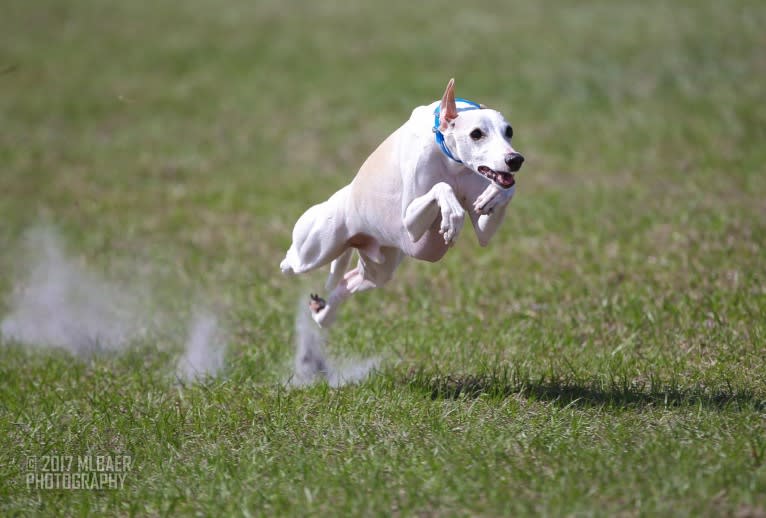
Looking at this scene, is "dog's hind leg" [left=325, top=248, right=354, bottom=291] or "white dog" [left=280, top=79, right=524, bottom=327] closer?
"white dog" [left=280, top=79, right=524, bottom=327]

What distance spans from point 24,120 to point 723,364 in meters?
11.0

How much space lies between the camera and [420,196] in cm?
491

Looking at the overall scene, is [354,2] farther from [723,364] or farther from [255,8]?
[723,364]

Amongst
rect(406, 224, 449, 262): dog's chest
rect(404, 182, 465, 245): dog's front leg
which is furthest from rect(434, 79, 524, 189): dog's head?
rect(406, 224, 449, 262): dog's chest

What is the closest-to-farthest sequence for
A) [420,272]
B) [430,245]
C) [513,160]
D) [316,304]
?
1. [513,160]
2. [430,245]
3. [316,304]
4. [420,272]

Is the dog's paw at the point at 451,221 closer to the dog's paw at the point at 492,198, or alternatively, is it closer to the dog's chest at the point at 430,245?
the dog's paw at the point at 492,198

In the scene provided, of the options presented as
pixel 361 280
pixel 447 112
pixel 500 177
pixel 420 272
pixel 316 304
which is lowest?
pixel 420 272

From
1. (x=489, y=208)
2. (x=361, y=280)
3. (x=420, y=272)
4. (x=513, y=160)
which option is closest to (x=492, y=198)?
(x=489, y=208)

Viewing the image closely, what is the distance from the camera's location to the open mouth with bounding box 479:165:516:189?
15.3 ft

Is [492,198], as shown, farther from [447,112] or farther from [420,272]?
[420,272]

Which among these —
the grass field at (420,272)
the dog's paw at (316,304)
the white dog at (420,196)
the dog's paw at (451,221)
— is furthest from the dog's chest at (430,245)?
the dog's paw at (316,304)

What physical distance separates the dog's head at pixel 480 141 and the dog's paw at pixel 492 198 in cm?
5

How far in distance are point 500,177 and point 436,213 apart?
1.22 feet

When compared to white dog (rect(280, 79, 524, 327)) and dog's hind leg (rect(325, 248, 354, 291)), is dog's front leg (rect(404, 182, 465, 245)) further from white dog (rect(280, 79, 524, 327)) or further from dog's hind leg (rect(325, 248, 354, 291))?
dog's hind leg (rect(325, 248, 354, 291))
